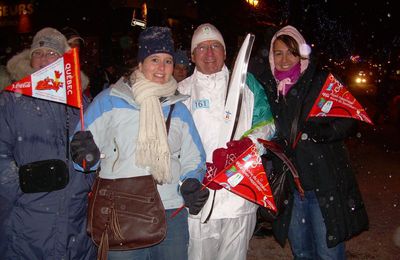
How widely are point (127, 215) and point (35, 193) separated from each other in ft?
2.17

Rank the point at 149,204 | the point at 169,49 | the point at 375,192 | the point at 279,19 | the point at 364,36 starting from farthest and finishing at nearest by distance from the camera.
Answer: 1. the point at 364,36
2. the point at 279,19
3. the point at 375,192
4. the point at 169,49
5. the point at 149,204

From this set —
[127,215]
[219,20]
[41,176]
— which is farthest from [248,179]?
[219,20]

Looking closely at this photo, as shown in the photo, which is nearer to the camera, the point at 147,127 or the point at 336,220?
the point at 147,127

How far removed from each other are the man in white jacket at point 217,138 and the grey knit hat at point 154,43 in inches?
18.6

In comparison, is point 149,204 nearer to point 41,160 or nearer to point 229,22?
point 41,160

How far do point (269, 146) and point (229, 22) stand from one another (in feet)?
41.0

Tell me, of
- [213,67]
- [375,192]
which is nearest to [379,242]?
[375,192]

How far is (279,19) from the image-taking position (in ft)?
48.2

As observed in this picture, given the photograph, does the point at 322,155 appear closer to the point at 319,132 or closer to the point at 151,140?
the point at 319,132

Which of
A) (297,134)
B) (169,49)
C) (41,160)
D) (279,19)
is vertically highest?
(279,19)

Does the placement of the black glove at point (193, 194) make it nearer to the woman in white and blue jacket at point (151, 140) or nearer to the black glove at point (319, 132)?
the woman in white and blue jacket at point (151, 140)

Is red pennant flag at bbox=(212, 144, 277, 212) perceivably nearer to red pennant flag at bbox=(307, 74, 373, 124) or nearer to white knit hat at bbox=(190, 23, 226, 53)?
red pennant flag at bbox=(307, 74, 373, 124)

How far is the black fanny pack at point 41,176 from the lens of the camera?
8.49 feet

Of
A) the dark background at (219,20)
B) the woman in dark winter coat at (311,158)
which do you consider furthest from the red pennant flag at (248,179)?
the dark background at (219,20)
